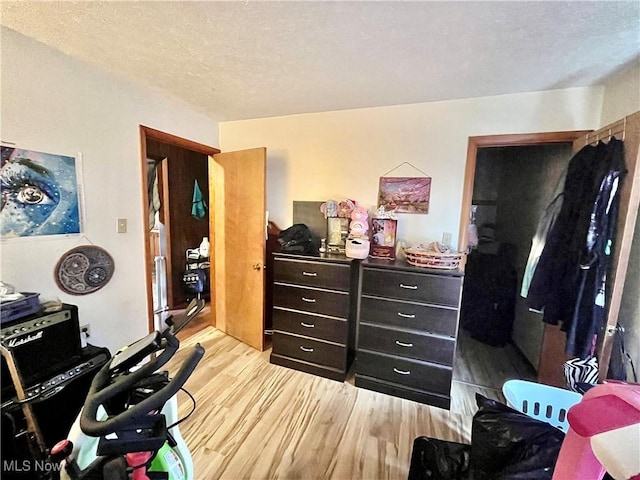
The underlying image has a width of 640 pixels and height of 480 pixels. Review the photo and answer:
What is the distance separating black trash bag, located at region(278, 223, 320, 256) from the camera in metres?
2.41

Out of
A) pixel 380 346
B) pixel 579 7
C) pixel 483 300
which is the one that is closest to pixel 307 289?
pixel 380 346

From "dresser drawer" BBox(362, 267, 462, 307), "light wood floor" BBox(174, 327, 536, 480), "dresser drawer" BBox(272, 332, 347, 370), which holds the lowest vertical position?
"light wood floor" BBox(174, 327, 536, 480)

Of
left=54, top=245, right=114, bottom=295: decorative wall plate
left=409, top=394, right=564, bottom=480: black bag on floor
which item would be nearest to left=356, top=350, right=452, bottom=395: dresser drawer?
left=409, top=394, right=564, bottom=480: black bag on floor

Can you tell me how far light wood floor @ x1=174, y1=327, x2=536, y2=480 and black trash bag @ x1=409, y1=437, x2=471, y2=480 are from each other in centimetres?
25

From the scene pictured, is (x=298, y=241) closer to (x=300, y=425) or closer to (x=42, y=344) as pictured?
(x=300, y=425)

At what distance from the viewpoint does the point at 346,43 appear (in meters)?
1.47

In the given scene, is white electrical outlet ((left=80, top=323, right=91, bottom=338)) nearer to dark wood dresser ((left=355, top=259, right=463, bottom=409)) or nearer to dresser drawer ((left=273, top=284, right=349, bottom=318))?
dresser drawer ((left=273, top=284, right=349, bottom=318))

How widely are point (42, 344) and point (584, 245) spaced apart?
2974mm

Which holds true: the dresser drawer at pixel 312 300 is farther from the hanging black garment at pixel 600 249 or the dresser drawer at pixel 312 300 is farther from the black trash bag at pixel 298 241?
the hanging black garment at pixel 600 249

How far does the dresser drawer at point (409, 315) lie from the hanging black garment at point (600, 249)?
26.7 inches

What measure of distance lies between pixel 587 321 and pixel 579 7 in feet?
5.11

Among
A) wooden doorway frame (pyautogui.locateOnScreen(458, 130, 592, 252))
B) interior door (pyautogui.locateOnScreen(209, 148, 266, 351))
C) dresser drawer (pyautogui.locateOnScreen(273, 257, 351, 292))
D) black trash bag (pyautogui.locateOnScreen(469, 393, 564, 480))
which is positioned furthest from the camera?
interior door (pyautogui.locateOnScreen(209, 148, 266, 351))

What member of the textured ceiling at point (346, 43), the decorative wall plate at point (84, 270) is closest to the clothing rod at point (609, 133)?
the textured ceiling at point (346, 43)

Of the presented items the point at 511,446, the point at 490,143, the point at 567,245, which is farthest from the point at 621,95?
the point at 511,446
